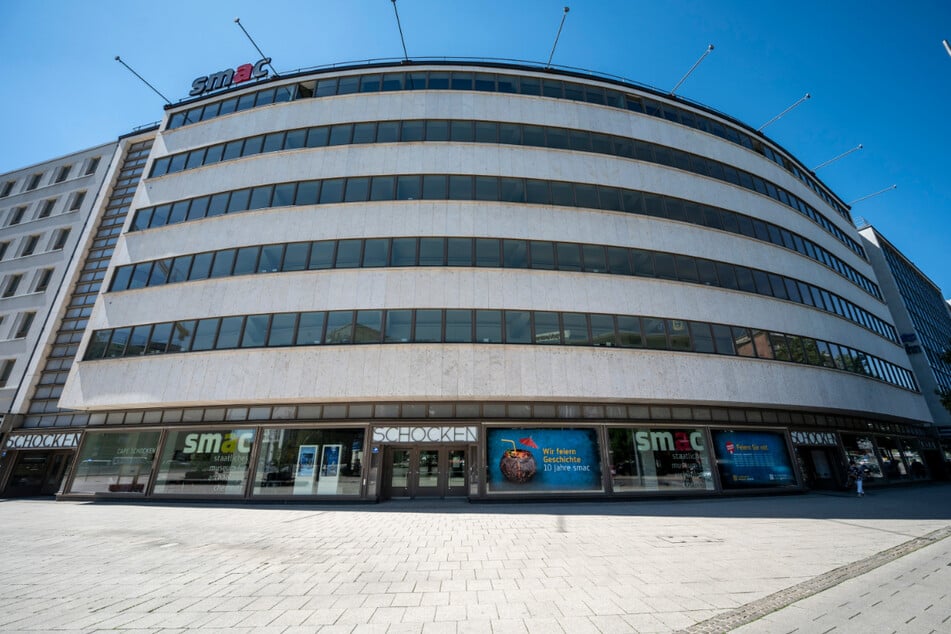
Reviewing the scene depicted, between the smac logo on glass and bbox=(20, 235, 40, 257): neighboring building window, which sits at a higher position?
bbox=(20, 235, 40, 257): neighboring building window

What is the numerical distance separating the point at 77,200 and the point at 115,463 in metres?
22.3

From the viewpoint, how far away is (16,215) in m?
29.5

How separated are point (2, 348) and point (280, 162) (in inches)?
895

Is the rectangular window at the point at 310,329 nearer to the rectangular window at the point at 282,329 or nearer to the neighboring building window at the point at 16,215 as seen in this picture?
the rectangular window at the point at 282,329

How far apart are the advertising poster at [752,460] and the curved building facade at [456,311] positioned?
0.14 meters

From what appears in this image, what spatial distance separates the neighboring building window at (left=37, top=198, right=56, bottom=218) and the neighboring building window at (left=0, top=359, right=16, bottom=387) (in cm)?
1158

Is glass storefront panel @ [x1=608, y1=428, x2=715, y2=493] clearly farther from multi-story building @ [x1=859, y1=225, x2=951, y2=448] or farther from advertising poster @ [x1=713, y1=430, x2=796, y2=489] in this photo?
multi-story building @ [x1=859, y1=225, x2=951, y2=448]

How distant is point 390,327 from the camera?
17.6 meters

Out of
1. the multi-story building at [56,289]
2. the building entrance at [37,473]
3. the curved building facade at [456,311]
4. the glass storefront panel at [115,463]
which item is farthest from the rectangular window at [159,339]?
the building entrance at [37,473]

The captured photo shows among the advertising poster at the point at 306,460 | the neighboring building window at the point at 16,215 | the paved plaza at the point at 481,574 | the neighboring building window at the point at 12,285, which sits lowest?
the paved plaza at the point at 481,574

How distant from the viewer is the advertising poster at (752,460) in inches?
741

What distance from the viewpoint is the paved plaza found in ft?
16.6

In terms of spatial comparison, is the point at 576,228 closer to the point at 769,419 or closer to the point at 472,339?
the point at 472,339

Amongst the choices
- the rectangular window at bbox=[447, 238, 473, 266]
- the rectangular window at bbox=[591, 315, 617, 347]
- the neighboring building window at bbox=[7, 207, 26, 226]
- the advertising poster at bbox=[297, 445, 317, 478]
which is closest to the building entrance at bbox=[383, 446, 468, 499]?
the advertising poster at bbox=[297, 445, 317, 478]
